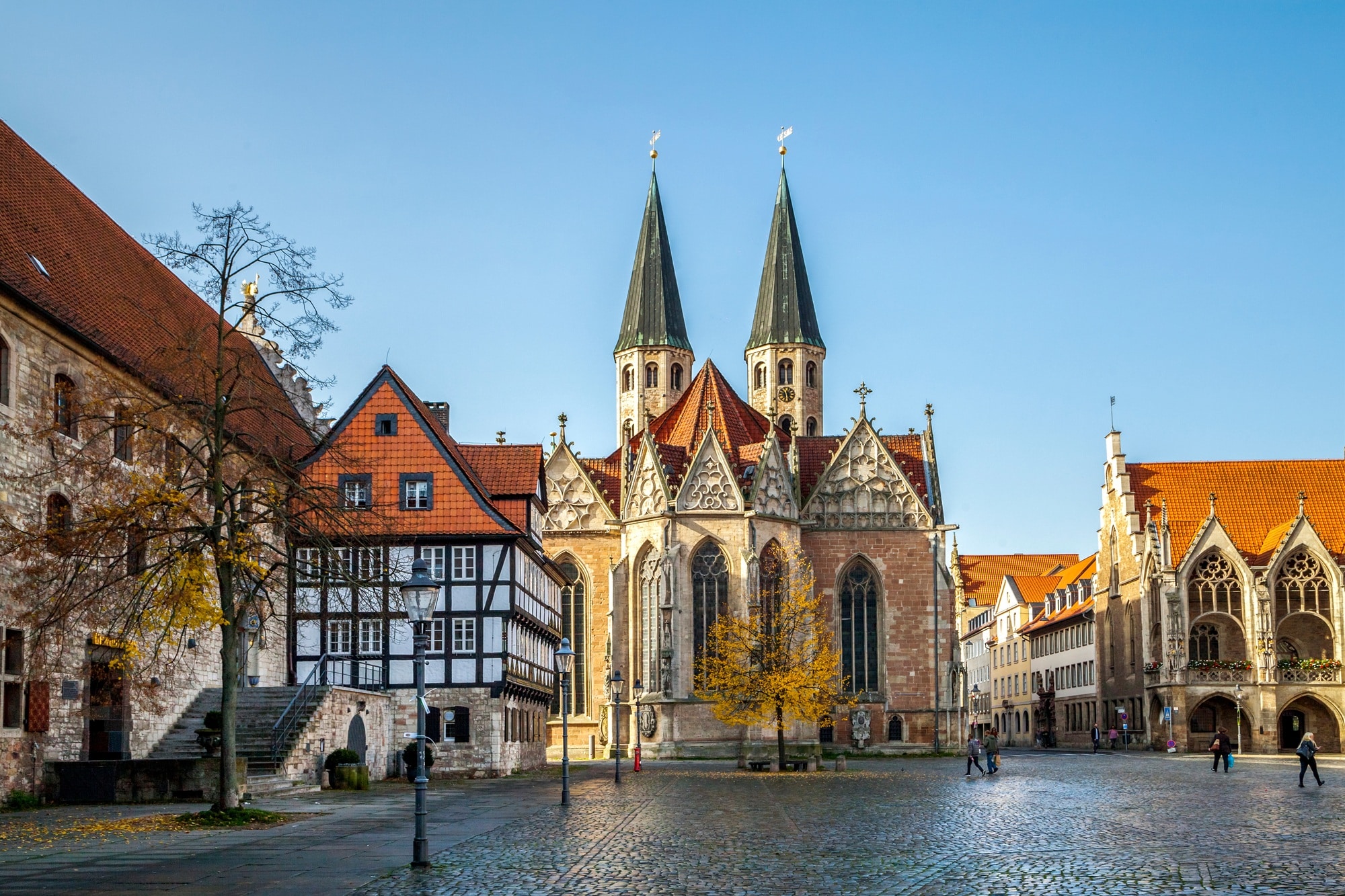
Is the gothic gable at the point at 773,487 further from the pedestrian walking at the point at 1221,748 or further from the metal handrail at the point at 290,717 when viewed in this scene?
the metal handrail at the point at 290,717

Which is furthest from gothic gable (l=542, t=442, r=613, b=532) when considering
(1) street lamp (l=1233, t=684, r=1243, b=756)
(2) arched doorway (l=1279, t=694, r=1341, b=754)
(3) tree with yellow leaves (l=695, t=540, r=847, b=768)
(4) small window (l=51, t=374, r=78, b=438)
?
(4) small window (l=51, t=374, r=78, b=438)

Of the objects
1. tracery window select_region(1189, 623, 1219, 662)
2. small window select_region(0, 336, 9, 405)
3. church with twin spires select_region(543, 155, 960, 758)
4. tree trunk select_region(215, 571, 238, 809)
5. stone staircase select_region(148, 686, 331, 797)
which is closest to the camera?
tree trunk select_region(215, 571, 238, 809)

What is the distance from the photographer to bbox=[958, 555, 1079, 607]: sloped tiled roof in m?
123

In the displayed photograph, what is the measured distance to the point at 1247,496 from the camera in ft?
→ 242

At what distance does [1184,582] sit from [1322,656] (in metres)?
6.93

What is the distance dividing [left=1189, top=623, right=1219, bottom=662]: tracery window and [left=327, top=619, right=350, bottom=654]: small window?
144 ft

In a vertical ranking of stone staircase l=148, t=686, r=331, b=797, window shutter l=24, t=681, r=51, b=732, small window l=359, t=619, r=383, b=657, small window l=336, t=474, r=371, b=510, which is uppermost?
small window l=336, t=474, r=371, b=510

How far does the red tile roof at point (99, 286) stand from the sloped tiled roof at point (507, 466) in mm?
7768

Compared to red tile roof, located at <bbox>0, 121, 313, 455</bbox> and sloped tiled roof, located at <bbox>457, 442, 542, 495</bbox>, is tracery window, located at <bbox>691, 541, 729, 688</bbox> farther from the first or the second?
red tile roof, located at <bbox>0, 121, 313, 455</bbox>

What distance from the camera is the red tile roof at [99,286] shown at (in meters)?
26.5

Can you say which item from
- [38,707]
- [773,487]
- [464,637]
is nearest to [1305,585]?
[773,487]

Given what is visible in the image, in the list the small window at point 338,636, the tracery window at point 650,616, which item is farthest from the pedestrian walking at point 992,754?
the tracery window at point 650,616

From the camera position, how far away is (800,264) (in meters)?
83.3

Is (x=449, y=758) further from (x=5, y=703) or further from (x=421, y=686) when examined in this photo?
(x=421, y=686)
